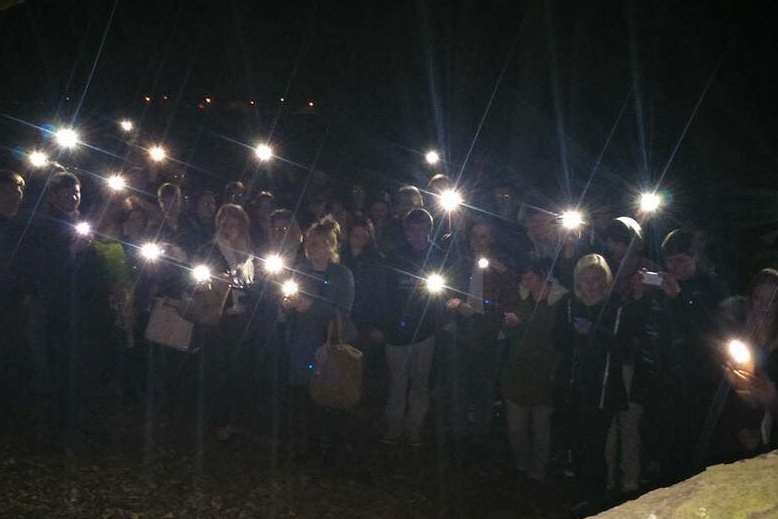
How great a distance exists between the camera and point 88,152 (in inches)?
397

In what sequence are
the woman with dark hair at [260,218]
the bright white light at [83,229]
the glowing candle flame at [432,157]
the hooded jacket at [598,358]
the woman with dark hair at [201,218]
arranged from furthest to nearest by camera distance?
the glowing candle flame at [432,157] → the woman with dark hair at [260,218] → the woman with dark hair at [201,218] → the bright white light at [83,229] → the hooded jacket at [598,358]

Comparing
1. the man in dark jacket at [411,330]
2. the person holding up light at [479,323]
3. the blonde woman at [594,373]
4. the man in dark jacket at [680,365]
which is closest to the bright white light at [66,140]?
the man in dark jacket at [411,330]

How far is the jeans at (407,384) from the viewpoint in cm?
486

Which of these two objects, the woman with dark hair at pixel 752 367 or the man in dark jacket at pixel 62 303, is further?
the man in dark jacket at pixel 62 303

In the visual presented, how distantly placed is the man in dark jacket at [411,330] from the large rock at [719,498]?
269cm

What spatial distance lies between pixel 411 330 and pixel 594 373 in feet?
5.53

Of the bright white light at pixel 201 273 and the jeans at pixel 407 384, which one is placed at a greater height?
the bright white light at pixel 201 273

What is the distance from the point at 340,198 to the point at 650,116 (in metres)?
5.84

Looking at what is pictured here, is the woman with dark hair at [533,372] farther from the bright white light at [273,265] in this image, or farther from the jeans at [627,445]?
the bright white light at [273,265]

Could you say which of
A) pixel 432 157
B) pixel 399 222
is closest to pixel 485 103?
pixel 432 157

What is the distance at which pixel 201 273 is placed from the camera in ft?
15.6

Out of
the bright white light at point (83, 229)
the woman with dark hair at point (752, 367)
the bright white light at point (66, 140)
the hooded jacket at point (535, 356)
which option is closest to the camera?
the woman with dark hair at point (752, 367)

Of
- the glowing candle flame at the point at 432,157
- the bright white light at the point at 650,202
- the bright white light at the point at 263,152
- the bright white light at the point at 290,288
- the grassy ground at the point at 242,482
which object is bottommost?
the grassy ground at the point at 242,482

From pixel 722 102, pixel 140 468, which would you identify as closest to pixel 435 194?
pixel 140 468
